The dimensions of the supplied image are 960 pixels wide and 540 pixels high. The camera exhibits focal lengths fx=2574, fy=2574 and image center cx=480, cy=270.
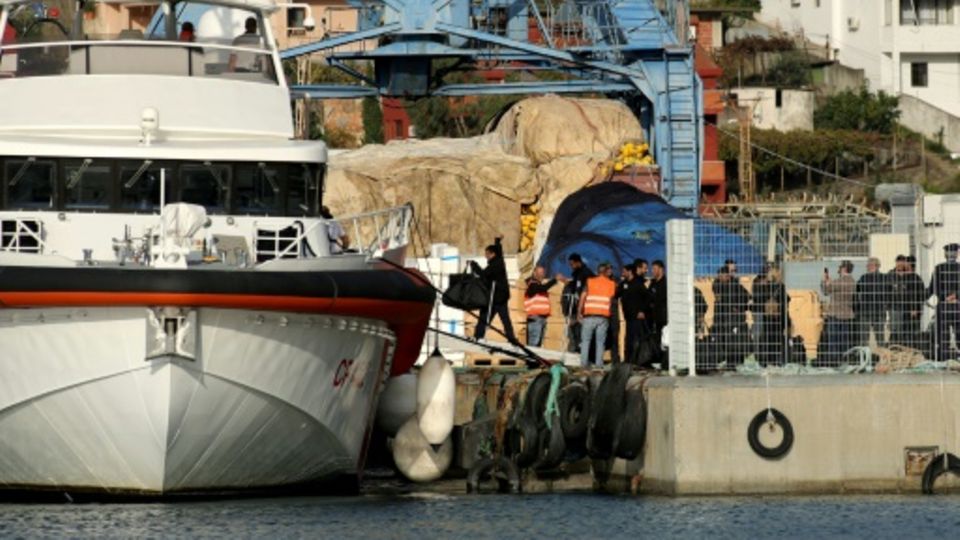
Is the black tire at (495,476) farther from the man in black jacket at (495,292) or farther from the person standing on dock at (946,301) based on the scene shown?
the person standing on dock at (946,301)

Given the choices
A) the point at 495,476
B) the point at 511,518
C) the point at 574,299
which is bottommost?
the point at 511,518

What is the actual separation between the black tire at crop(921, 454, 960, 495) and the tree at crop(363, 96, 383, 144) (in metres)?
35.0

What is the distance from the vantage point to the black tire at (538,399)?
Result: 24.4 meters

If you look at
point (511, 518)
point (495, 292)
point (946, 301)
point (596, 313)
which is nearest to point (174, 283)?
point (511, 518)

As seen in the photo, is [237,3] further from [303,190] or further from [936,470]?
[936,470]

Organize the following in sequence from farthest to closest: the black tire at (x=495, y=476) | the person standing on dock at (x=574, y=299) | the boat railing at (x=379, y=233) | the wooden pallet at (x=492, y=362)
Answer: the wooden pallet at (x=492, y=362) → the person standing on dock at (x=574, y=299) → the black tire at (x=495, y=476) → the boat railing at (x=379, y=233)

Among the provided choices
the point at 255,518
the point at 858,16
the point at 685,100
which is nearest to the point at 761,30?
the point at 858,16

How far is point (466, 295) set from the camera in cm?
2627

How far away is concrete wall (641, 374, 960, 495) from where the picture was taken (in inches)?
895

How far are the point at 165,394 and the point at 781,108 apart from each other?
4294 cm

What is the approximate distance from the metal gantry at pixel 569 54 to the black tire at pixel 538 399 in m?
14.3

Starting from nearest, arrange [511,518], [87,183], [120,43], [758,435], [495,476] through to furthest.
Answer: [511,518] < [758,435] < [87,183] < [120,43] < [495,476]

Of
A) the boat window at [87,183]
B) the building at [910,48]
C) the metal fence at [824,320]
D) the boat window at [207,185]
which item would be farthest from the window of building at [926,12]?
the boat window at [87,183]

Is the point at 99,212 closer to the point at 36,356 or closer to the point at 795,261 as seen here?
the point at 36,356
